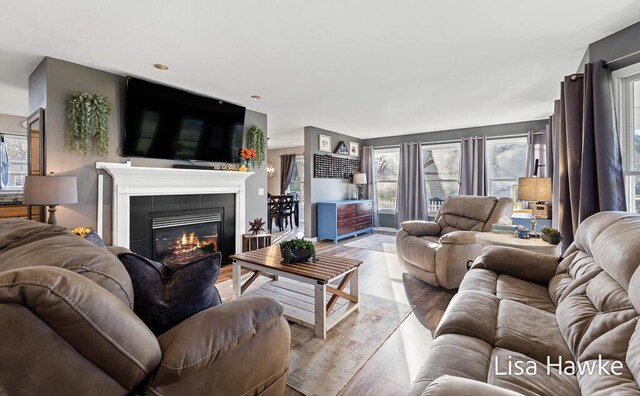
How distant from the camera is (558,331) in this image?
140 centimetres

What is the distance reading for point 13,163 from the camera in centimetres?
482

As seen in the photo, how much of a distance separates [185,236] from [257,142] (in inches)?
68.1

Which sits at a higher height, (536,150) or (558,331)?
(536,150)

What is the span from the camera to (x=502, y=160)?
5820 millimetres

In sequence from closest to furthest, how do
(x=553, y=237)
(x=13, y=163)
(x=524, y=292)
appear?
(x=524, y=292)
(x=553, y=237)
(x=13, y=163)

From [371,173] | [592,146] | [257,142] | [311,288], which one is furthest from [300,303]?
[371,173]

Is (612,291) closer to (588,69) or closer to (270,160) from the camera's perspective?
(588,69)

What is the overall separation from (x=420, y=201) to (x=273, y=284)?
430 centimetres

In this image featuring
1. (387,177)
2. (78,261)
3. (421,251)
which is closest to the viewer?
(78,261)

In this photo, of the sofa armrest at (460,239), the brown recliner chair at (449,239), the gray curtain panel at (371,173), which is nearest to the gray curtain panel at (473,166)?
the gray curtain panel at (371,173)

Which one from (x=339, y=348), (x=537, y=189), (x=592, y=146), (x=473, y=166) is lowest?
(x=339, y=348)

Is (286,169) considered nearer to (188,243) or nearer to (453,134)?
(453,134)

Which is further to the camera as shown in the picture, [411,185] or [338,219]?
[411,185]

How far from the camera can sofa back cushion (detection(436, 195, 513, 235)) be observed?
12.1 feet
